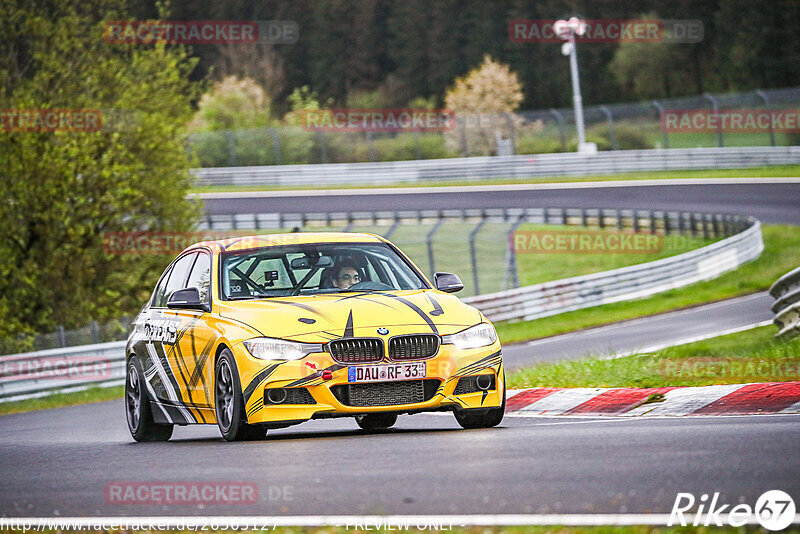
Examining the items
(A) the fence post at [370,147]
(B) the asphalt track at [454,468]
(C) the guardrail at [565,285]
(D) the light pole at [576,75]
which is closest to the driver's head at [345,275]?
(B) the asphalt track at [454,468]

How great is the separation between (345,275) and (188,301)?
1.24m

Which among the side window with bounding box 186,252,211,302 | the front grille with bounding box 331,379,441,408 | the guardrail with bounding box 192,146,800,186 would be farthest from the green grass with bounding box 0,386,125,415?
the guardrail with bounding box 192,146,800,186

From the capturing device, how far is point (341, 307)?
364 inches

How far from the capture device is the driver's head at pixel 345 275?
1005 centimetres

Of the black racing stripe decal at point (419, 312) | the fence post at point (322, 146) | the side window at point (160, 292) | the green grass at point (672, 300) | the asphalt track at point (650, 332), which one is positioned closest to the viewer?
the black racing stripe decal at point (419, 312)

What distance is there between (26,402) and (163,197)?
29.3ft

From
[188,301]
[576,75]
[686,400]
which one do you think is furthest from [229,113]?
[686,400]

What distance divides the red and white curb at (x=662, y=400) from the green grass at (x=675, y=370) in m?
0.54

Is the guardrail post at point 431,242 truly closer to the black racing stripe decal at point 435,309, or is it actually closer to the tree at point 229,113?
the black racing stripe decal at point 435,309

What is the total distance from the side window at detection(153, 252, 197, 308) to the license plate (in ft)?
8.37

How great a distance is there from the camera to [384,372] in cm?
888

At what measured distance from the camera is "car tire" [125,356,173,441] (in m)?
11.1

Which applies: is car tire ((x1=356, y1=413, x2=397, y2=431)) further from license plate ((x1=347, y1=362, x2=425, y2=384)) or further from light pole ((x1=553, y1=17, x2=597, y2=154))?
light pole ((x1=553, y1=17, x2=597, y2=154))

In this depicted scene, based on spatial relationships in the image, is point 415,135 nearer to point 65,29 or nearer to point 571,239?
point 571,239
